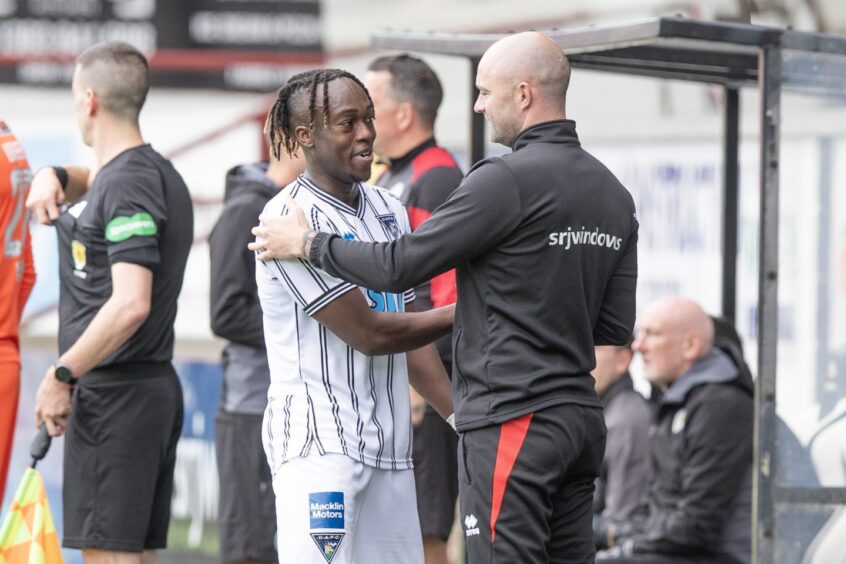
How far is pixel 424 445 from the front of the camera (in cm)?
565

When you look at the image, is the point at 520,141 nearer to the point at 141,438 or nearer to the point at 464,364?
the point at 464,364

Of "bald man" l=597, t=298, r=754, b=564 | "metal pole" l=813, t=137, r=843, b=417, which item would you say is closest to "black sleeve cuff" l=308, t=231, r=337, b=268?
"metal pole" l=813, t=137, r=843, b=417

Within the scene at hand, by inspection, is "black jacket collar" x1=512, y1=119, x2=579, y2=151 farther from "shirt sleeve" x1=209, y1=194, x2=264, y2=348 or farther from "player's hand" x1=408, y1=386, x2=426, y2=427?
"shirt sleeve" x1=209, y1=194, x2=264, y2=348

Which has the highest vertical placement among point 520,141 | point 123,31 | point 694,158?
point 123,31

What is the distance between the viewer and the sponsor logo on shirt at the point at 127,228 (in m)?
4.95

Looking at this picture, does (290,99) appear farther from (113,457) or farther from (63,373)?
(113,457)

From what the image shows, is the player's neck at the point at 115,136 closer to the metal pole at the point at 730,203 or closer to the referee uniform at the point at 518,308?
the referee uniform at the point at 518,308

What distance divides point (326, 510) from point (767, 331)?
1.89 metres

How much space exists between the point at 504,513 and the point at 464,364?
386 mm

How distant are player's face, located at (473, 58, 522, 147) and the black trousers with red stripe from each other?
72 centimetres

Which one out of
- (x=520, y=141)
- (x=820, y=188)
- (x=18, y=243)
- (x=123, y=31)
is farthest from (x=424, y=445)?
(x=123, y=31)

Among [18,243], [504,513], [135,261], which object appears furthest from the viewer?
[18,243]

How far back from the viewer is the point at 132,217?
16.4 ft

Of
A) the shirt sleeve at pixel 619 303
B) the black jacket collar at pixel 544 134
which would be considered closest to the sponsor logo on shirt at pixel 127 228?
the black jacket collar at pixel 544 134
